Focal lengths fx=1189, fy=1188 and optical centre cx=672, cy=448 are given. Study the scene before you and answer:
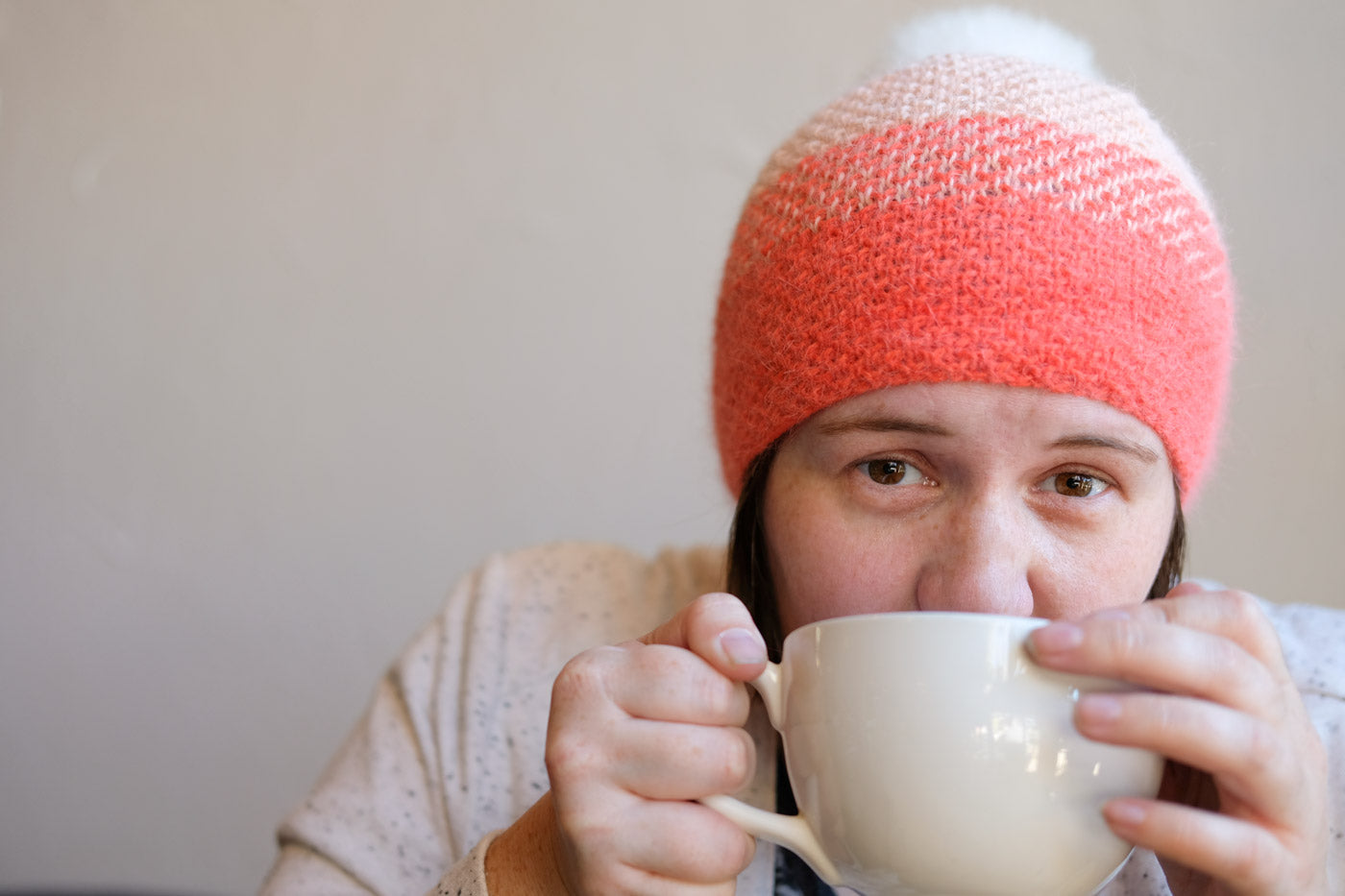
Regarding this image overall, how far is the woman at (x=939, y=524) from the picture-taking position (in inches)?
23.6

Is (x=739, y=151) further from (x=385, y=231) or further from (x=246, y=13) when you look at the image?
(x=246, y=13)

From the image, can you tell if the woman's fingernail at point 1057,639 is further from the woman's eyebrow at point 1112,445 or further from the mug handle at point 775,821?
the woman's eyebrow at point 1112,445

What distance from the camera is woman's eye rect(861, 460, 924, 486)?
0.82m

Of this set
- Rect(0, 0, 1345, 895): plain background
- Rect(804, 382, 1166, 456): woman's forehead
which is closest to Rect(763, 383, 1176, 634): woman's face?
Rect(804, 382, 1166, 456): woman's forehead

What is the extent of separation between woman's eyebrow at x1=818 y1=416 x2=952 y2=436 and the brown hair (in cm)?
14

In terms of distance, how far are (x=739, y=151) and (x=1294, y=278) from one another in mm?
704

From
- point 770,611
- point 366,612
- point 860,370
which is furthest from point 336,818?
point 366,612

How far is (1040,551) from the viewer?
2.51 feet

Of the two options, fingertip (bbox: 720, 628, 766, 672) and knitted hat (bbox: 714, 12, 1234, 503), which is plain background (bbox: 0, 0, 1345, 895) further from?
fingertip (bbox: 720, 628, 766, 672)

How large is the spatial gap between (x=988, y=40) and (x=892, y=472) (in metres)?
0.43

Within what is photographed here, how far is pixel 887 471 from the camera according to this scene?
0.84m

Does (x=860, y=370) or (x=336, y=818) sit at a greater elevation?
(x=860, y=370)

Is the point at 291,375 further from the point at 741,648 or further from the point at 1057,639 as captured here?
the point at 1057,639

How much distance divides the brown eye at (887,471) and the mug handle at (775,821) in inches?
8.9
